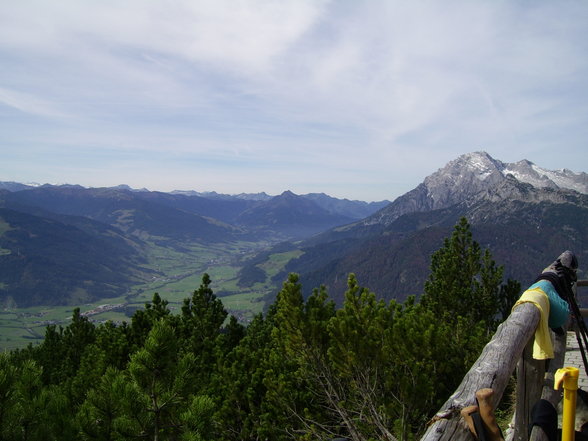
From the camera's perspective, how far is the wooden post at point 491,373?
6.70 ft

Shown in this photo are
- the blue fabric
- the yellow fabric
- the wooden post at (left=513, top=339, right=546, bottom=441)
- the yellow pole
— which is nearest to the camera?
the yellow pole

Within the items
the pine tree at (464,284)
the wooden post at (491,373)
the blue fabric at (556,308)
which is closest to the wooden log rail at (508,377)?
the wooden post at (491,373)

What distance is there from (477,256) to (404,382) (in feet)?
50.5

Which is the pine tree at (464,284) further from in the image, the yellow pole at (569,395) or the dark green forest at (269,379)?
the yellow pole at (569,395)

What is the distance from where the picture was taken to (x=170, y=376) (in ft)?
20.2

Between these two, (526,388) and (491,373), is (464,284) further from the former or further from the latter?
(491,373)

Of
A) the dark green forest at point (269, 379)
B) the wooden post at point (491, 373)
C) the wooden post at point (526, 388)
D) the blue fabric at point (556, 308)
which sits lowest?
the dark green forest at point (269, 379)

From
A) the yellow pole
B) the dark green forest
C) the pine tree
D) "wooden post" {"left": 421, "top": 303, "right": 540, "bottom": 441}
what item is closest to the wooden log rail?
"wooden post" {"left": 421, "top": 303, "right": 540, "bottom": 441}

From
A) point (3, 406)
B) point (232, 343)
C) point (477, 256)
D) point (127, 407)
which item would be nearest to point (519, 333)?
point (127, 407)

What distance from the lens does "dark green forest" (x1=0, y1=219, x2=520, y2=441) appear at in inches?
235

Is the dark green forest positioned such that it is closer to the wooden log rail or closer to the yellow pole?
the wooden log rail

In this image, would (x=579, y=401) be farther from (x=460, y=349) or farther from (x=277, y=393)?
(x=460, y=349)

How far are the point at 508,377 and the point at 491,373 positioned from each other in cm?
19

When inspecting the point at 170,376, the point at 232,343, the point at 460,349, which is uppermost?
the point at 170,376
